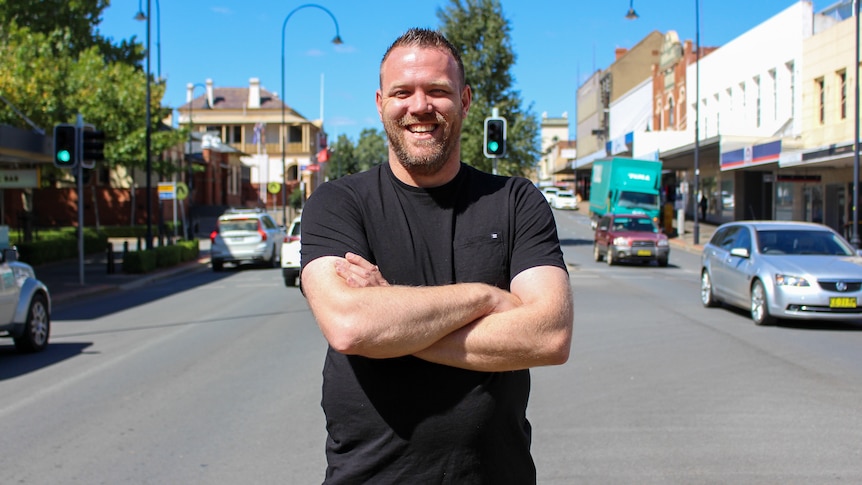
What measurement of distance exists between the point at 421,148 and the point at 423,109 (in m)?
0.12

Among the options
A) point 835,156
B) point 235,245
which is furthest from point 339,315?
point 835,156

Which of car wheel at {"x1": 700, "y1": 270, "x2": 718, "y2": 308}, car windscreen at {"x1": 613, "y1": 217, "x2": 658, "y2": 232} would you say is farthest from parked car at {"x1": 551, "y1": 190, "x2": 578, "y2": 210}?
car wheel at {"x1": 700, "y1": 270, "x2": 718, "y2": 308}

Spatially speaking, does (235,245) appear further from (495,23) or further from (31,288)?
(495,23)

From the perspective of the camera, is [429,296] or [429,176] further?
[429,176]

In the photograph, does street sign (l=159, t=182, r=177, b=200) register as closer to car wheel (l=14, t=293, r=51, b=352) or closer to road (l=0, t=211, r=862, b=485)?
road (l=0, t=211, r=862, b=485)

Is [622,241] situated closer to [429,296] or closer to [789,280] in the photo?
[789,280]

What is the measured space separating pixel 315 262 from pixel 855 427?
5.40 meters

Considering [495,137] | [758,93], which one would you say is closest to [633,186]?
[758,93]

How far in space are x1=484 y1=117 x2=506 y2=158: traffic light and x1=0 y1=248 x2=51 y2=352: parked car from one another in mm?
10126

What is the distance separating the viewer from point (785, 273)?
12344 mm

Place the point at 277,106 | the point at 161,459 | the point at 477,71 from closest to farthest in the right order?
the point at 161,459, the point at 477,71, the point at 277,106

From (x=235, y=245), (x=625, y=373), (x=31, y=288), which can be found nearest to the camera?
(x=625, y=373)

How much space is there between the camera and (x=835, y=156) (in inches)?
1105

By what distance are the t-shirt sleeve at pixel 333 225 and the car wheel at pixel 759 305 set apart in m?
10.9
